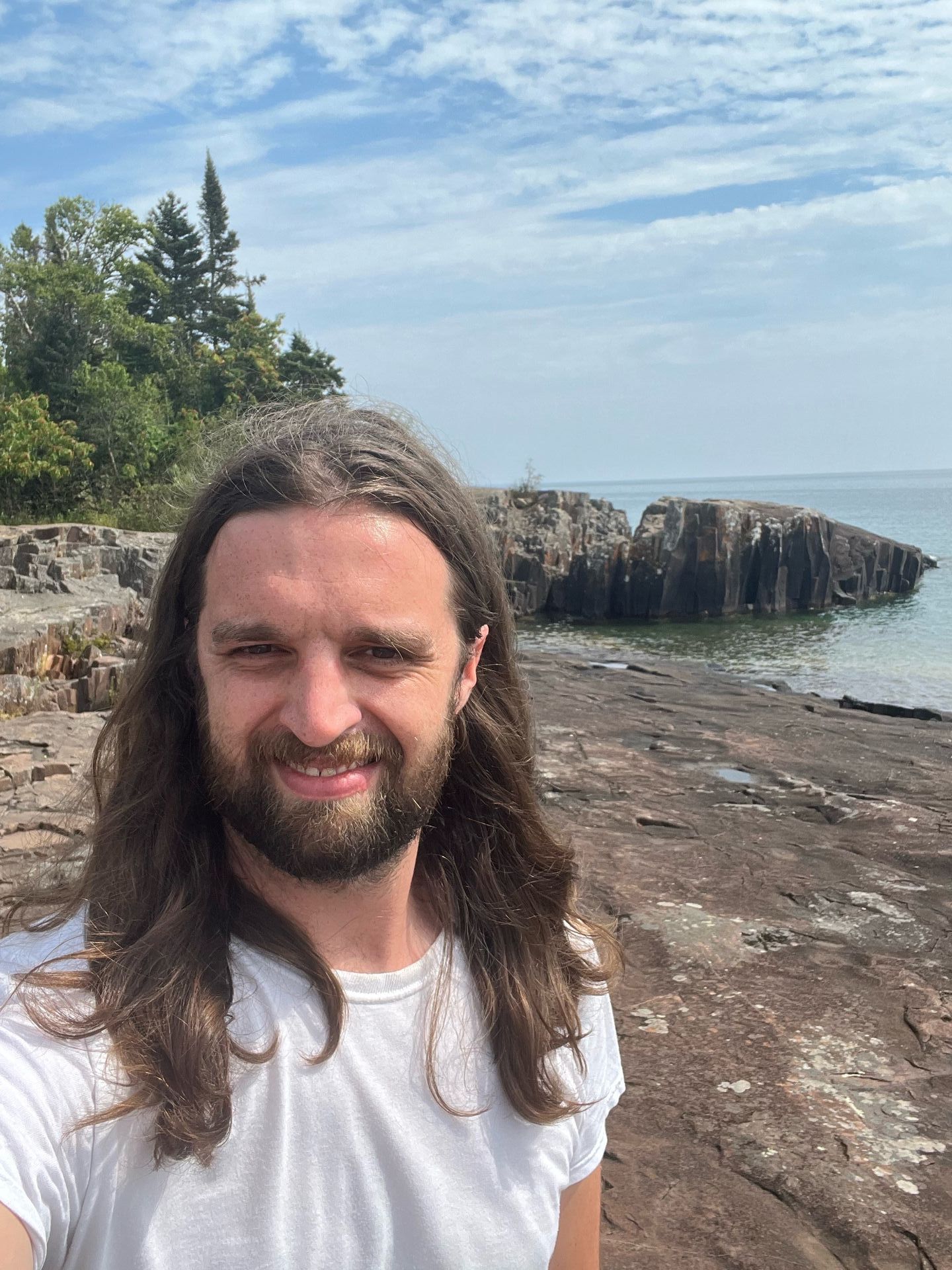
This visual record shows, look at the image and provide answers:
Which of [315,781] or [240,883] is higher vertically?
[315,781]

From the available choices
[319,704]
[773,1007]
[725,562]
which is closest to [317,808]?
[319,704]

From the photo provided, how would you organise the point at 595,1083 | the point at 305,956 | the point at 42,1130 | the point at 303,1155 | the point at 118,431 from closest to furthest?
the point at 42,1130 → the point at 303,1155 → the point at 305,956 → the point at 595,1083 → the point at 118,431

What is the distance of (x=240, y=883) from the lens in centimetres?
174

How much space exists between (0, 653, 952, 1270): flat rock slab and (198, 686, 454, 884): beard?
2.17 ft

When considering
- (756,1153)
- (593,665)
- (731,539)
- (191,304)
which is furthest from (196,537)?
(191,304)

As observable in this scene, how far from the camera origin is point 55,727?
821 cm

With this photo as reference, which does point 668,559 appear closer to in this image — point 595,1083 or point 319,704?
point 595,1083

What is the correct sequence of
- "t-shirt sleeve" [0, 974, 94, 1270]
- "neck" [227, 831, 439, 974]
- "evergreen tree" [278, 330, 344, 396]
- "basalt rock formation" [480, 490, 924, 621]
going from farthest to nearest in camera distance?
"evergreen tree" [278, 330, 344, 396] → "basalt rock formation" [480, 490, 924, 621] → "neck" [227, 831, 439, 974] → "t-shirt sleeve" [0, 974, 94, 1270]

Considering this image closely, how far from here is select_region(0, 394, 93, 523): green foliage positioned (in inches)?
1172

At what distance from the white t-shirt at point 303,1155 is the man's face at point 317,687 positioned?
0.20 m

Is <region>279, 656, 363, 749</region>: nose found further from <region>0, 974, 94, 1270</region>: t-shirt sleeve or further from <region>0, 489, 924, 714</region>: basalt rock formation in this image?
<region>0, 489, 924, 714</region>: basalt rock formation

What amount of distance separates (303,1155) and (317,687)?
2.06 ft

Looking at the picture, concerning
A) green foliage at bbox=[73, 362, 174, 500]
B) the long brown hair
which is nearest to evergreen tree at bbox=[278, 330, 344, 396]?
green foliage at bbox=[73, 362, 174, 500]

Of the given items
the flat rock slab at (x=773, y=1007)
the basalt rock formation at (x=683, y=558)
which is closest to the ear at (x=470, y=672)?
the flat rock slab at (x=773, y=1007)
